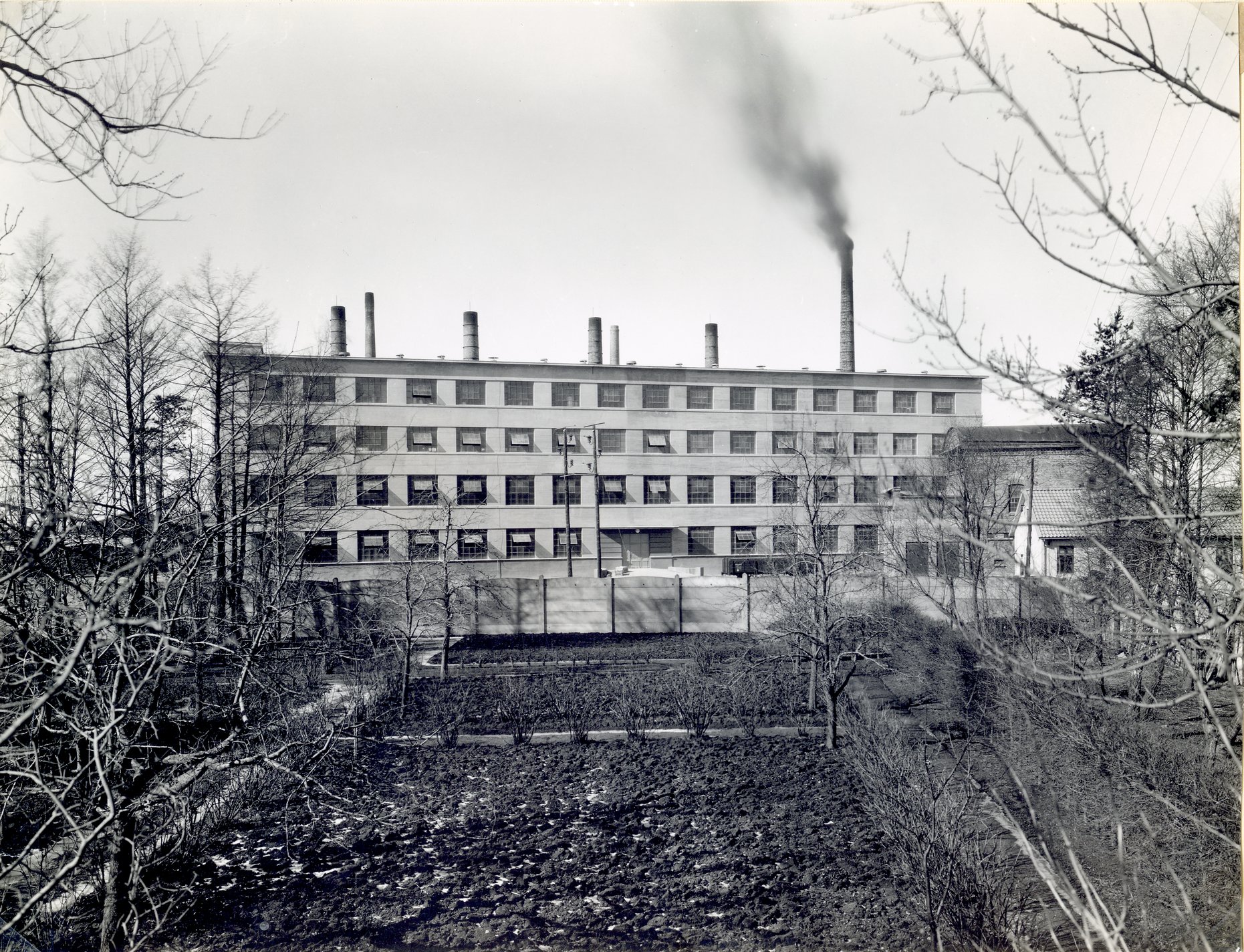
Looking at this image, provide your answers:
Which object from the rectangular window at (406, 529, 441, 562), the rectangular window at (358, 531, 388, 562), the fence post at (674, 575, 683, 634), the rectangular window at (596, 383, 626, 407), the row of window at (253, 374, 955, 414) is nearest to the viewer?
the rectangular window at (406, 529, 441, 562)

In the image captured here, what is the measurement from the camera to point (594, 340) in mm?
33656

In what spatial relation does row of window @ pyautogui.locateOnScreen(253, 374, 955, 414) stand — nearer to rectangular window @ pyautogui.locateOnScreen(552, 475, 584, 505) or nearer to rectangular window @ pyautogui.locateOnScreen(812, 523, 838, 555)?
rectangular window @ pyautogui.locateOnScreen(552, 475, 584, 505)

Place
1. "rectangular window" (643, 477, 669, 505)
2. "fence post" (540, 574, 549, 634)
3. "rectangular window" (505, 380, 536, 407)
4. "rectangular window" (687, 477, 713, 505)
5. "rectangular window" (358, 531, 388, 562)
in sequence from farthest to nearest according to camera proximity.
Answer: "rectangular window" (687, 477, 713, 505) < "rectangular window" (643, 477, 669, 505) < "rectangular window" (505, 380, 536, 407) < "rectangular window" (358, 531, 388, 562) < "fence post" (540, 574, 549, 634)

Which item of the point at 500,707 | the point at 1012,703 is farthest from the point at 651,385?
the point at 1012,703

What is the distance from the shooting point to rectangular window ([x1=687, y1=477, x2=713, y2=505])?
1331 inches

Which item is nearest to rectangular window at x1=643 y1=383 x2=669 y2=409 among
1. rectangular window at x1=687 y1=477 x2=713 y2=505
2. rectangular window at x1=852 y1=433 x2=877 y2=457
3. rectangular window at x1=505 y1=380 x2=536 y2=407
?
rectangular window at x1=687 y1=477 x2=713 y2=505

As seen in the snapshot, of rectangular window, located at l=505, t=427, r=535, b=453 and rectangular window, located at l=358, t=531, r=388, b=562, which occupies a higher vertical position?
rectangular window, located at l=505, t=427, r=535, b=453

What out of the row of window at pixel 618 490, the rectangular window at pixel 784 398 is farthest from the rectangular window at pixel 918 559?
the rectangular window at pixel 784 398


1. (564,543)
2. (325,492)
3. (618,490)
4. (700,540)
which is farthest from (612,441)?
(325,492)

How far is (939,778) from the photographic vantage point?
9.92 metres

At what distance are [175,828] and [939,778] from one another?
9.61 meters

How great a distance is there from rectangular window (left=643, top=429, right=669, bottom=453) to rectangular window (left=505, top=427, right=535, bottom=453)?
5301mm

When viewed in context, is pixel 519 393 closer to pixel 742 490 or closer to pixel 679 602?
pixel 742 490

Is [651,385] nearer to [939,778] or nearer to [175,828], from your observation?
[939,778]
